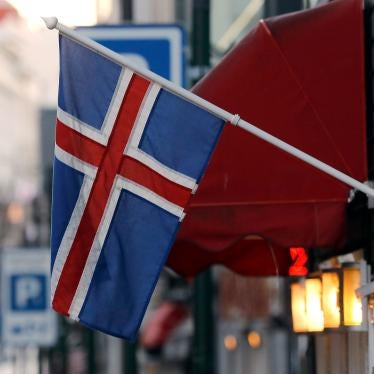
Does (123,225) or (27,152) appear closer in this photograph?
(123,225)

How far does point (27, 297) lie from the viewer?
2216 cm

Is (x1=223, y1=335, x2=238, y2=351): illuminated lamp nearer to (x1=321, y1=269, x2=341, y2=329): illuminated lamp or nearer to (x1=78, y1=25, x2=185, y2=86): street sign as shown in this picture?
(x1=78, y1=25, x2=185, y2=86): street sign

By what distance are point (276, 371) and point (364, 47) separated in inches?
572

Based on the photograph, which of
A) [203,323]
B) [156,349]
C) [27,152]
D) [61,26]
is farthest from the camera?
[27,152]

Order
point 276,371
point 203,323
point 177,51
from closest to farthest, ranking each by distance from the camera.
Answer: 1. point 177,51
2. point 203,323
3. point 276,371

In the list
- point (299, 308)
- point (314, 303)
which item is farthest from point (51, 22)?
point (299, 308)

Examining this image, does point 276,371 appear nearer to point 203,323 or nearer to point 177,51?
point 203,323

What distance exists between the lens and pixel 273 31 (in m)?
10.7

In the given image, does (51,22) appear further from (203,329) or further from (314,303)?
(203,329)

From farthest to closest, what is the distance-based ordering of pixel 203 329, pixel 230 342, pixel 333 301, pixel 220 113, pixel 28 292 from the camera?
pixel 230 342
pixel 28 292
pixel 203 329
pixel 333 301
pixel 220 113

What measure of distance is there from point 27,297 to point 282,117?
1190 centimetres

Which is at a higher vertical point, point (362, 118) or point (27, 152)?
point (27, 152)

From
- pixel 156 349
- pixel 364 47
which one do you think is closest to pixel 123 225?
pixel 364 47

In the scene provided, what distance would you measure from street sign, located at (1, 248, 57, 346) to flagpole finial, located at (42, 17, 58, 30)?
13483mm
